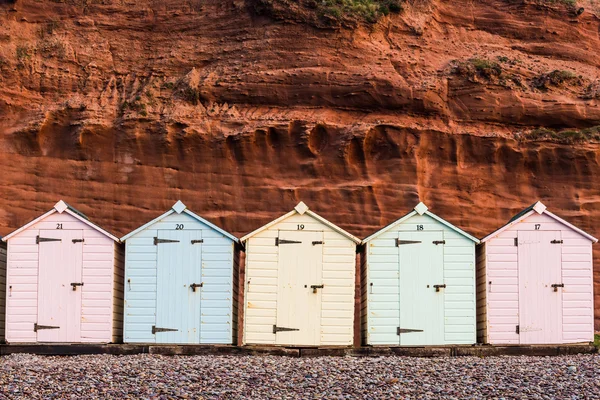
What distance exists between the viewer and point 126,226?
35000mm

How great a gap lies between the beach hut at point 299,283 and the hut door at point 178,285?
1.09 metres

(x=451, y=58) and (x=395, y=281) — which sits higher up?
(x=451, y=58)

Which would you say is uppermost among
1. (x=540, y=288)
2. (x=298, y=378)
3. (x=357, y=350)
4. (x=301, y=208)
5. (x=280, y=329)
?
(x=301, y=208)

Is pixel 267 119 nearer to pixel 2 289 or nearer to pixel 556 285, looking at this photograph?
pixel 2 289

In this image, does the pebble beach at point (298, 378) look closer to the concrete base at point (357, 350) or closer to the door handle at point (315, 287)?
the concrete base at point (357, 350)

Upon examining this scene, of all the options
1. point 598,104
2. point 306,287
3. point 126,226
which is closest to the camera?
point 306,287

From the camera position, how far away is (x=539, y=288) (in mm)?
23156

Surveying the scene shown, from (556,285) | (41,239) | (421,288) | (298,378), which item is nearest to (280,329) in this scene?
(421,288)

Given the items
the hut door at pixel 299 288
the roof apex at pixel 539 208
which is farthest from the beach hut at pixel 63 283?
the roof apex at pixel 539 208

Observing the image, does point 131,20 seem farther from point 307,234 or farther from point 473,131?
point 307,234

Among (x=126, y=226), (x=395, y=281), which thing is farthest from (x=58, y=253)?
(x=126, y=226)

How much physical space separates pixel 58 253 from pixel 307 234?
5.31 meters

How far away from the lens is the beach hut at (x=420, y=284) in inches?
902

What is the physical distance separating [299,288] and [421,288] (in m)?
2.57
